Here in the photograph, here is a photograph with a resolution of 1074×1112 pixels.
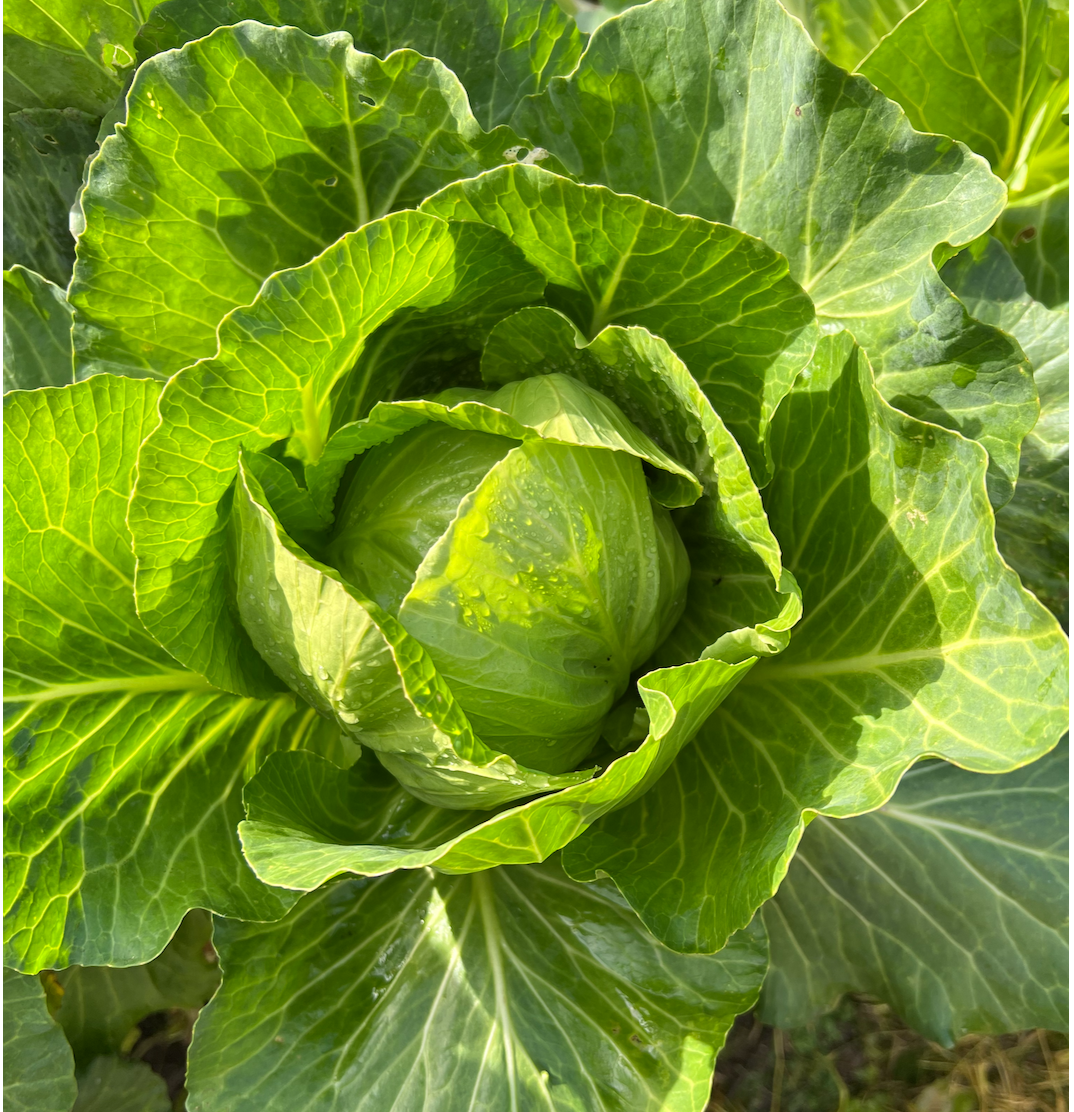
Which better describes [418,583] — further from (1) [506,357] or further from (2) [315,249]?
(2) [315,249]

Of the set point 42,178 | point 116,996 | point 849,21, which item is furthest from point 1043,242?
point 116,996

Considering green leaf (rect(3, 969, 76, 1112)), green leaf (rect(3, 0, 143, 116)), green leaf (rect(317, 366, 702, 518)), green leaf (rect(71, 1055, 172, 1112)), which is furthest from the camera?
green leaf (rect(71, 1055, 172, 1112))

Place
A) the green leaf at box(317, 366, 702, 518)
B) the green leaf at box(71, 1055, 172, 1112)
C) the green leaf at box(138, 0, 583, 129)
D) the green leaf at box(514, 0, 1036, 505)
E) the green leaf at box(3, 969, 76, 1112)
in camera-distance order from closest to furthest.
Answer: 1. the green leaf at box(317, 366, 702, 518)
2. the green leaf at box(514, 0, 1036, 505)
3. the green leaf at box(138, 0, 583, 129)
4. the green leaf at box(3, 969, 76, 1112)
5. the green leaf at box(71, 1055, 172, 1112)

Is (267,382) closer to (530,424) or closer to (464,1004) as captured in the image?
(530,424)

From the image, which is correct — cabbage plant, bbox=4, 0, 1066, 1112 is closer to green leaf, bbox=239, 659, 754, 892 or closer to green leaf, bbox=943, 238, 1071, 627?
green leaf, bbox=239, 659, 754, 892

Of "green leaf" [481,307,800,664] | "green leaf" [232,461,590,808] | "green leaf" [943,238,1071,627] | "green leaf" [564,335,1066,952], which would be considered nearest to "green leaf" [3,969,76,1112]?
"green leaf" [232,461,590,808]

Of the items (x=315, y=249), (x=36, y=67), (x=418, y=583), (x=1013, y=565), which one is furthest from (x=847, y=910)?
(x=36, y=67)
